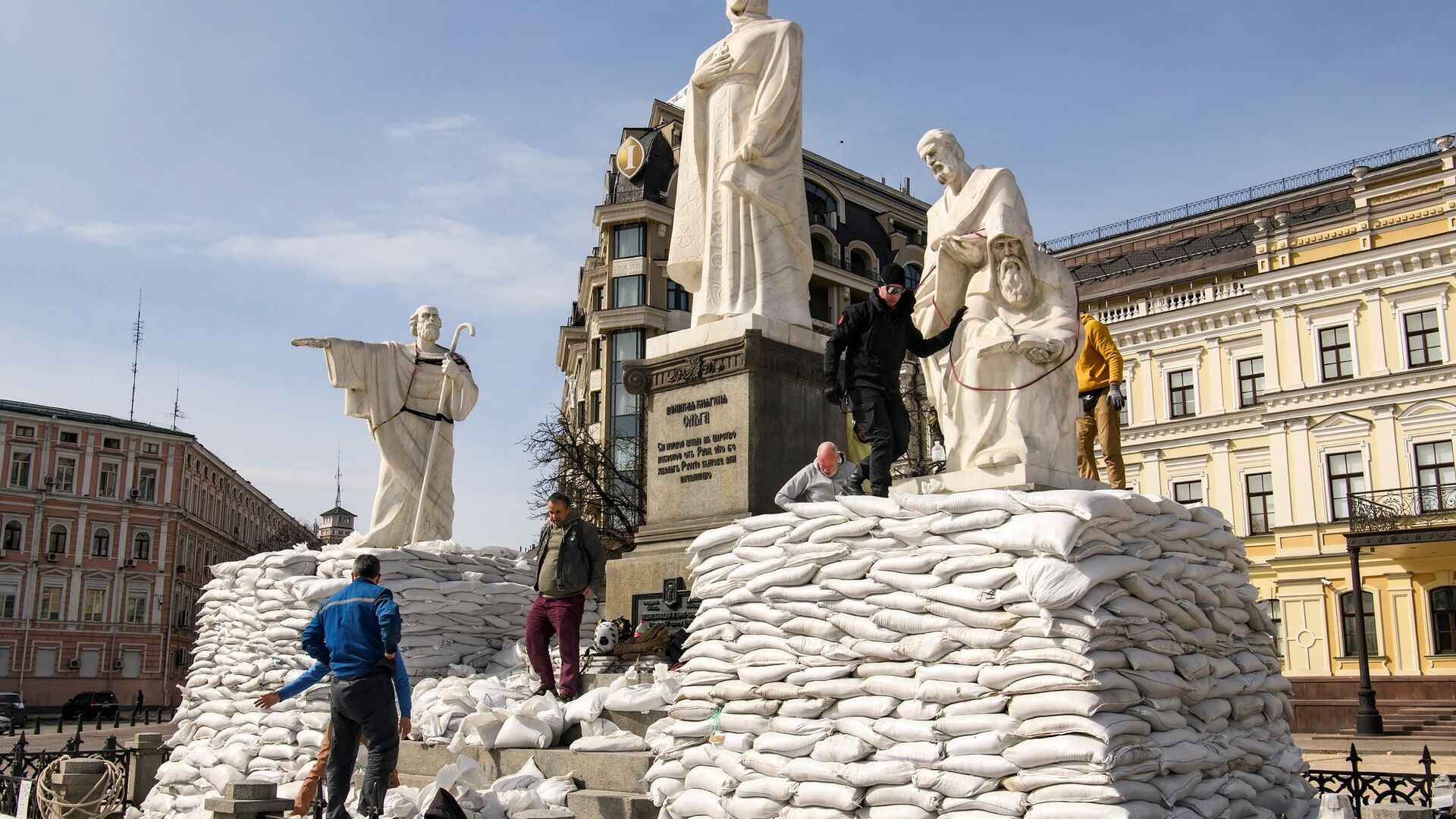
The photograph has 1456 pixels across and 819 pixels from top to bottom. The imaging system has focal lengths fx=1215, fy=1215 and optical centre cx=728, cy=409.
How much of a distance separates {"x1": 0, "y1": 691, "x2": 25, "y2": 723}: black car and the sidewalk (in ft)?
108

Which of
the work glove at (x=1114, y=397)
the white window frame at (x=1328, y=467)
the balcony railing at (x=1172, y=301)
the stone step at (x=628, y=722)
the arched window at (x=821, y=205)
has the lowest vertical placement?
the stone step at (x=628, y=722)

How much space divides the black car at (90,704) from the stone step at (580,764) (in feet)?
132

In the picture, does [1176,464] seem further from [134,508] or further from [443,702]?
[134,508]

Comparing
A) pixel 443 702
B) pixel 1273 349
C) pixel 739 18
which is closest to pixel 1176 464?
pixel 1273 349

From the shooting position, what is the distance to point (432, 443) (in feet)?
40.3

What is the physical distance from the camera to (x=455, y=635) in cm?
1091

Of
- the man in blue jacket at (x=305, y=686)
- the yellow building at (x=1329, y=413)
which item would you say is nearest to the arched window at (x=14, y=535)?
the yellow building at (x=1329, y=413)

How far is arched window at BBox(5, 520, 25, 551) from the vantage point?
5641cm

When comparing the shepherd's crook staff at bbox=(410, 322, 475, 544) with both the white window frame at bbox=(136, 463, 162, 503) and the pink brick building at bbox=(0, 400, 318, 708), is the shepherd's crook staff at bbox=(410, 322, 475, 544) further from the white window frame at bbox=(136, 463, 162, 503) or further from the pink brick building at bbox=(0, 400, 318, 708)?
the white window frame at bbox=(136, 463, 162, 503)

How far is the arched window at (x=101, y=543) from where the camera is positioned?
59125 millimetres

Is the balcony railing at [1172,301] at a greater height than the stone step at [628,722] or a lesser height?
greater

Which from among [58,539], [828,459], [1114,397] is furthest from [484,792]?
[58,539]

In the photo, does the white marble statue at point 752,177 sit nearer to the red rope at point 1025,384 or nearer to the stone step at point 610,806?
the red rope at point 1025,384

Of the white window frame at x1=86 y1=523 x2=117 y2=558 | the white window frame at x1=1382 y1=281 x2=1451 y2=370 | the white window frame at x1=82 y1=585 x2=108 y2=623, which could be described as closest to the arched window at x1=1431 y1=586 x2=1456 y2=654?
the white window frame at x1=1382 y1=281 x2=1451 y2=370
